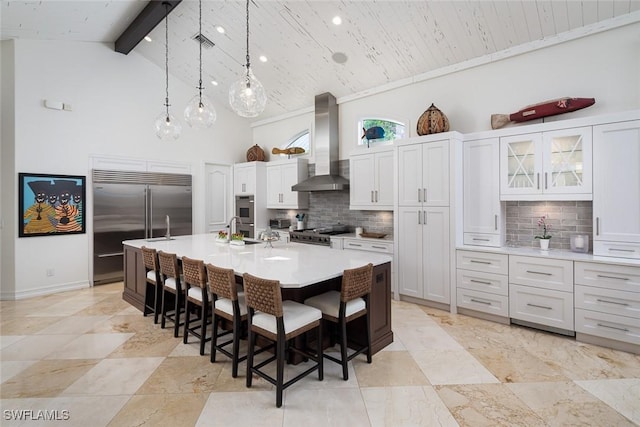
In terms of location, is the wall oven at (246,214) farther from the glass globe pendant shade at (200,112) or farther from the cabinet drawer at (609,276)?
the cabinet drawer at (609,276)

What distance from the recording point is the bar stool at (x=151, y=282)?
11.7 ft

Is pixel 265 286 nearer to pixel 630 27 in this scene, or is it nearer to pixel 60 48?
pixel 630 27

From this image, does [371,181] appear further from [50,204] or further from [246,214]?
[50,204]

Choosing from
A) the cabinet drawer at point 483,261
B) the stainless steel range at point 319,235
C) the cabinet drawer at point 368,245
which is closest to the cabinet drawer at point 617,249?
the cabinet drawer at point 483,261

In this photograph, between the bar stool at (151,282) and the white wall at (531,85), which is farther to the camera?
the bar stool at (151,282)

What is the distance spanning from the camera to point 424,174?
4121 mm

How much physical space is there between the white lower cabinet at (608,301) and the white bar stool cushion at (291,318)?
266cm

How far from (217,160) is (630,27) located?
21.5 feet

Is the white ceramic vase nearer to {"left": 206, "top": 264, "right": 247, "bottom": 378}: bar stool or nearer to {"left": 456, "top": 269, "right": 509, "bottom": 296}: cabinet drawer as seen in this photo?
{"left": 456, "top": 269, "right": 509, "bottom": 296}: cabinet drawer

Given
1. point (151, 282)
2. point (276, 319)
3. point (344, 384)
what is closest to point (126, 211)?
point (151, 282)

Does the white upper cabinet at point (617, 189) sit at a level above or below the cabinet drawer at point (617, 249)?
above

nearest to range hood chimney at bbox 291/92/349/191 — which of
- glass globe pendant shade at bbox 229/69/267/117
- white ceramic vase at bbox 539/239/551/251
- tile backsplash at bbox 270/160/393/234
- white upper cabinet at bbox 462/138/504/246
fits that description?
tile backsplash at bbox 270/160/393/234

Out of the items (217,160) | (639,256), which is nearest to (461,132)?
(639,256)

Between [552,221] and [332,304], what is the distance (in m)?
2.95
